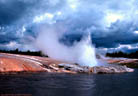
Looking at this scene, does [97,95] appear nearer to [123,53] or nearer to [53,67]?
[53,67]

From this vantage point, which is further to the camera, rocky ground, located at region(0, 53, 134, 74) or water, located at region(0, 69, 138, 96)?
rocky ground, located at region(0, 53, 134, 74)

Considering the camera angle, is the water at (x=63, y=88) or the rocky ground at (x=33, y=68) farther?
the rocky ground at (x=33, y=68)

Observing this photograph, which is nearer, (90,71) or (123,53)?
(90,71)

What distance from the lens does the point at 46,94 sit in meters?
16.2

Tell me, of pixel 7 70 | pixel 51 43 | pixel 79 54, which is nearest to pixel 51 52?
pixel 51 43

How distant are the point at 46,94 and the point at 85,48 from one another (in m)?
47.2

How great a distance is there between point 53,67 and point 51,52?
44127 mm

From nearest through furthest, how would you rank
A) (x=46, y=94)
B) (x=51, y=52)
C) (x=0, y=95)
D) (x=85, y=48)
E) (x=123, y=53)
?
1. (x=0, y=95)
2. (x=46, y=94)
3. (x=85, y=48)
4. (x=51, y=52)
5. (x=123, y=53)

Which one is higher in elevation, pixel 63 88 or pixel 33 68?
pixel 33 68

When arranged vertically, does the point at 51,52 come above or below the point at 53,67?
above

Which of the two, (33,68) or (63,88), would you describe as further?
(33,68)

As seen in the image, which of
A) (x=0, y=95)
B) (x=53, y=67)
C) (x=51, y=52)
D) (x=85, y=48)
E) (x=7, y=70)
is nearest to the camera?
(x=0, y=95)

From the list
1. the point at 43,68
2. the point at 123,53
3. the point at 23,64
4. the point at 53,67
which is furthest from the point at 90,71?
the point at 123,53

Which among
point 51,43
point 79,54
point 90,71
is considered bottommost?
point 90,71
